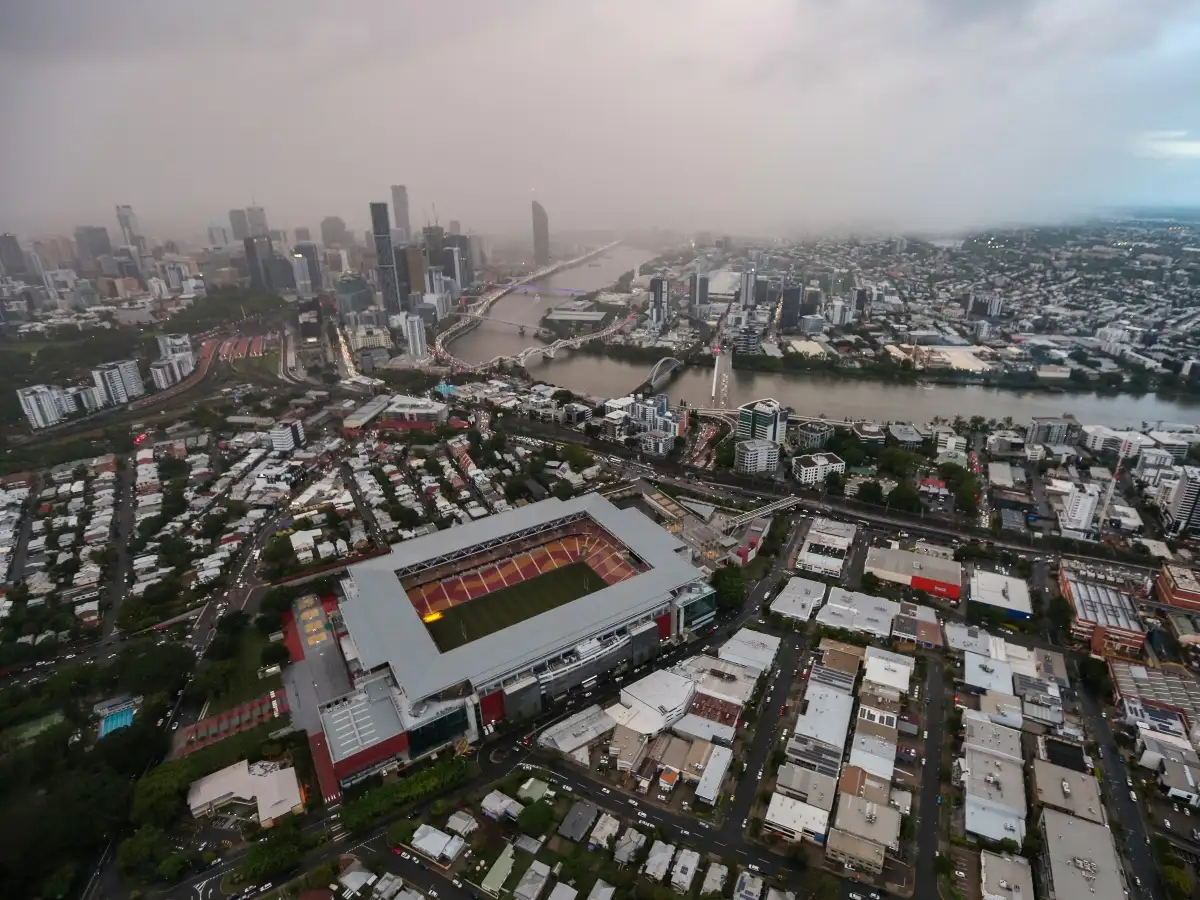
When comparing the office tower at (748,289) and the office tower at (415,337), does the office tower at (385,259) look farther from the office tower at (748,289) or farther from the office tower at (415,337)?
the office tower at (748,289)

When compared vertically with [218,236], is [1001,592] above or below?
below

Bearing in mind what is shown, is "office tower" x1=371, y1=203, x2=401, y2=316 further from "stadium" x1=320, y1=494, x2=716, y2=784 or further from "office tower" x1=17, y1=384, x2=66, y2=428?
"stadium" x1=320, y1=494, x2=716, y2=784

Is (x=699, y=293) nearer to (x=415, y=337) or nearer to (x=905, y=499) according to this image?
(x=415, y=337)

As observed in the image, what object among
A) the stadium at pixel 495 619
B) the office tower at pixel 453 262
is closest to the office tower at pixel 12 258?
the office tower at pixel 453 262

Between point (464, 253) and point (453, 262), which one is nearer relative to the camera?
point (453, 262)

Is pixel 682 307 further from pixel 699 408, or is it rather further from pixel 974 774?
pixel 974 774

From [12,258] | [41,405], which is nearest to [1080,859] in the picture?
[41,405]
